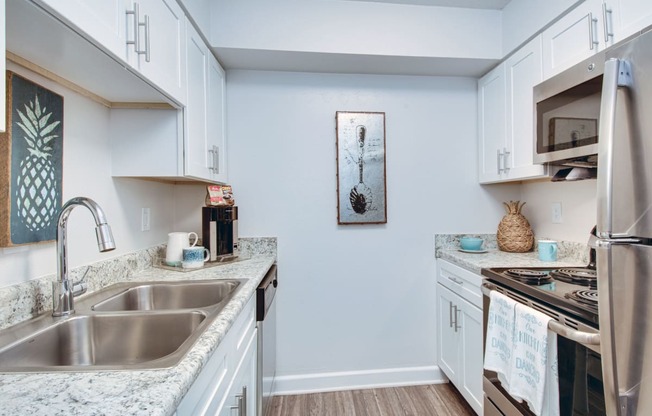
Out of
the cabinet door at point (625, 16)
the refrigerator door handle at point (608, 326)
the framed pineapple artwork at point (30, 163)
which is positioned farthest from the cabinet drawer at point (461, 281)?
the framed pineapple artwork at point (30, 163)

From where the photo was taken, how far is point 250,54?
193 cm

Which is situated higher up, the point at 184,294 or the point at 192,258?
the point at 192,258

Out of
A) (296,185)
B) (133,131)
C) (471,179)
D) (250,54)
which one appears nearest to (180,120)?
(133,131)

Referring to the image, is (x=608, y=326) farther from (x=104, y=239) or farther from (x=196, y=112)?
(x=196, y=112)

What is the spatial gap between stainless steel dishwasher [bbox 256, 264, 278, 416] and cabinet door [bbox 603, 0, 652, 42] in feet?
6.10

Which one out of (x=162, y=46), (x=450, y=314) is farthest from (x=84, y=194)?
(x=450, y=314)

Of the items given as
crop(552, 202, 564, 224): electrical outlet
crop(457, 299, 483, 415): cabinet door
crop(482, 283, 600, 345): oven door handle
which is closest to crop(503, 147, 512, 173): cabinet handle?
crop(552, 202, 564, 224): electrical outlet

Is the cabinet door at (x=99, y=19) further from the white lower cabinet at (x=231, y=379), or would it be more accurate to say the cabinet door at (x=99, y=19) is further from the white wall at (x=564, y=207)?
the white wall at (x=564, y=207)

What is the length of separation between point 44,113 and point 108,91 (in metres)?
0.27

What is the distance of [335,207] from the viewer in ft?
7.18

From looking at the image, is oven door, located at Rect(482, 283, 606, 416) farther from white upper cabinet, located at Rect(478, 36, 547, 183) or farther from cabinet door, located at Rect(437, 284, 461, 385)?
white upper cabinet, located at Rect(478, 36, 547, 183)

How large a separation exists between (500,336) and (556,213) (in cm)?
108

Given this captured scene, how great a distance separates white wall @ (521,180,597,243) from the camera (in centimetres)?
177

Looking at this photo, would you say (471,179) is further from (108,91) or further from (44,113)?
(44,113)
